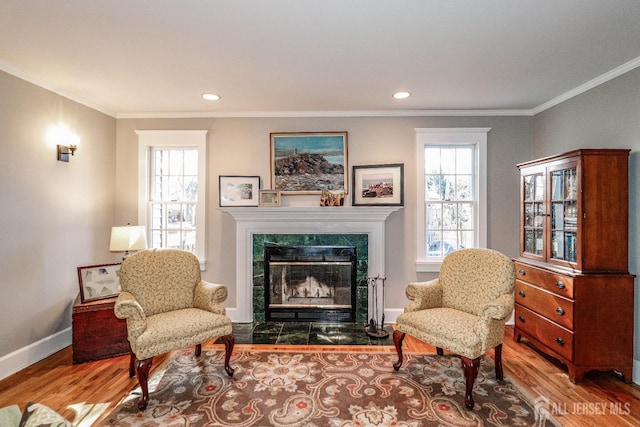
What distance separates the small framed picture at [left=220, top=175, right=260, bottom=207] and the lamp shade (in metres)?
0.95

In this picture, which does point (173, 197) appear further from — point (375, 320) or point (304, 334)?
point (375, 320)

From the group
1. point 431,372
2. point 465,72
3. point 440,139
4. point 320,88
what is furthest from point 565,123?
point 431,372

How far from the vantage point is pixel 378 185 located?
3758mm

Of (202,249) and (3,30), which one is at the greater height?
(3,30)

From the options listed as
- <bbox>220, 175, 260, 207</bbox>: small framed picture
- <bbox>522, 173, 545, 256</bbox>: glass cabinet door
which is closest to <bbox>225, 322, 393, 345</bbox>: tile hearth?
<bbox>220, 175, 260, 207</bbox>: small framed picture

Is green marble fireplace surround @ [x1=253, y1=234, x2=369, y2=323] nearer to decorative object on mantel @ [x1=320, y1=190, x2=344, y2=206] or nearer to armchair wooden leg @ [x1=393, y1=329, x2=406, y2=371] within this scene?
decorative object on mantel @ [x1=320, y1=190, x2=344, y2=206]

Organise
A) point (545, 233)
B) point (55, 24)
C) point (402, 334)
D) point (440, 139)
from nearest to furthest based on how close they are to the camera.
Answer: point (55, 24) → point (402, 334) → point (545, 233) → point (440, 139)

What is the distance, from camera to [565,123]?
10.7ft

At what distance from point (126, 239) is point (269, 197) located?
154 centimetres

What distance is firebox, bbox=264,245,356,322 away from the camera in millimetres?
3738

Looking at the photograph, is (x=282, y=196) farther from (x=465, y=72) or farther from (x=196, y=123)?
(x=465, y=72)

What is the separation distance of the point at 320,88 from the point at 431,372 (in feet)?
8.97

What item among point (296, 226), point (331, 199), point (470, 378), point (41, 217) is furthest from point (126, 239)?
point (470, 378)

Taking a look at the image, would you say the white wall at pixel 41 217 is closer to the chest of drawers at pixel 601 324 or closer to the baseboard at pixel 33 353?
the baseboard at pixel 33 353
